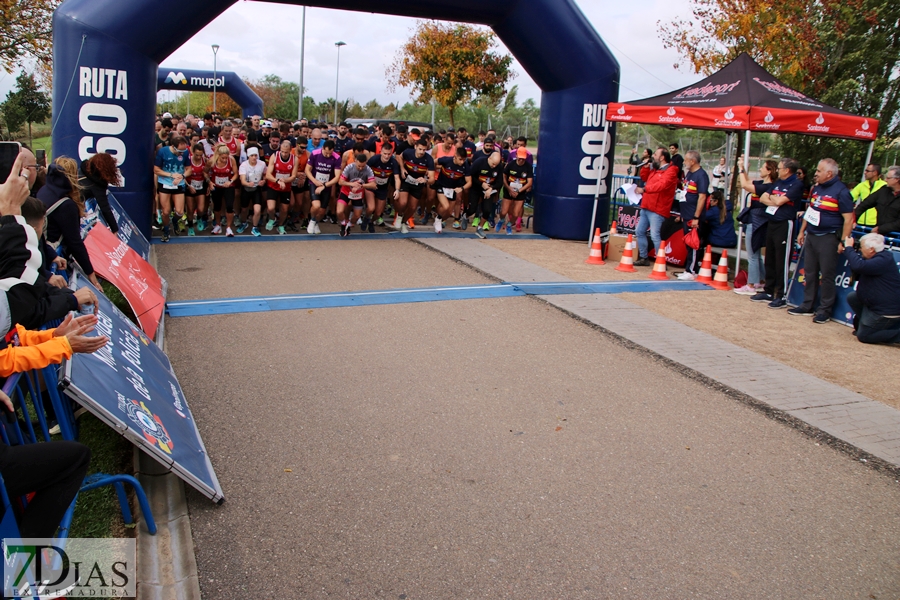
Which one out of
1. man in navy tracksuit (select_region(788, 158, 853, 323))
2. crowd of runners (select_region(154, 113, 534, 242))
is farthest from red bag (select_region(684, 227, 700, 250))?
crowd of runners (select_region(154, 113, 534, 242))

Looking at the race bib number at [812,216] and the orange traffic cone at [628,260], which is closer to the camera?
the race bib number at [812,216]

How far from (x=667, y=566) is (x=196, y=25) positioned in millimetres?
10314

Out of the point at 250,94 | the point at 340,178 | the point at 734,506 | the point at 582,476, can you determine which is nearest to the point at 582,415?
the point at 582,476

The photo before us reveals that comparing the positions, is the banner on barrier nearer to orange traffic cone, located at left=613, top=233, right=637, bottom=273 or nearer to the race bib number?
orange traffic cone, located at left=613, top=233, right=637, bottom=273

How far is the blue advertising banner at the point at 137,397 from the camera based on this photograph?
10.1ft

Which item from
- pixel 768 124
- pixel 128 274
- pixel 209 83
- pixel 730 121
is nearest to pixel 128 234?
pixel 128 274

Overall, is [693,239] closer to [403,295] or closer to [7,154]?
[403,295]

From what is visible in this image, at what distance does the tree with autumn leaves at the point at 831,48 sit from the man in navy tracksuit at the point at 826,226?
6835mm

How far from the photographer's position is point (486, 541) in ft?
11.5

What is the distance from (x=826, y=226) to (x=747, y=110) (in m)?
2.21

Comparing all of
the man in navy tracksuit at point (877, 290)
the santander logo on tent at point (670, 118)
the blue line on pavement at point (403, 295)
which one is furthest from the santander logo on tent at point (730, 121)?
the man in navy tracksuit at point (877, 290)

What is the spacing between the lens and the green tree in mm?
23812

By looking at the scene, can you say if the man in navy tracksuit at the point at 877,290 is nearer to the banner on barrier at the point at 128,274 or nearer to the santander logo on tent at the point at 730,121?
the santander logo on tent at the point at 730,121

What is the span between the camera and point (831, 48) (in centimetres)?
1468
